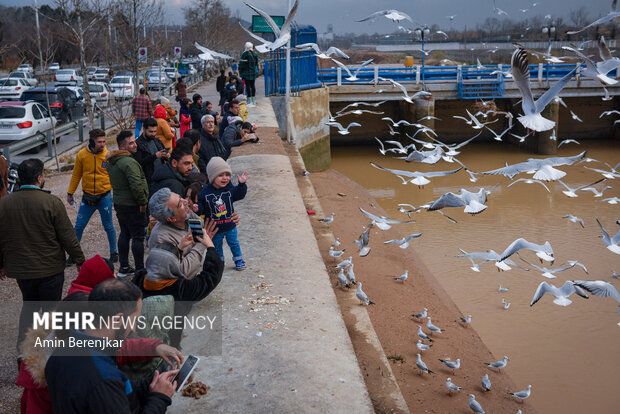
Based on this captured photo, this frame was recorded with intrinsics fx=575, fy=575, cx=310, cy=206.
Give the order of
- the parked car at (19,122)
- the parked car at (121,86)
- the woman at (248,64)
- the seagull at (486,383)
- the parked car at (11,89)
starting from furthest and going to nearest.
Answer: the parked car at (121,86), the parked car at (11,89), the parked car at (19,122), the woman at (248,64), the seagull at (486,383)

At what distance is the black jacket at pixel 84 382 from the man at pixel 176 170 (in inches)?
140

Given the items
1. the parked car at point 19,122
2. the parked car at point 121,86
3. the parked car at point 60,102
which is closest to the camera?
the parked car at point 19,122

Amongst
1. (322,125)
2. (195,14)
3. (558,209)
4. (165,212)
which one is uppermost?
(195,14)

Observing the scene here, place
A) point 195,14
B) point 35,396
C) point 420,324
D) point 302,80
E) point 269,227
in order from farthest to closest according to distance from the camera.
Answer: point 195,14, point 302,80, point 420,324, point 269,227, point 35,396

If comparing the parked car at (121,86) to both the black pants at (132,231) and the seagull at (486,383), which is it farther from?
the seagull at (486,383)

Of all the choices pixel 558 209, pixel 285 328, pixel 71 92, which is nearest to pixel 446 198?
pixel 285 328

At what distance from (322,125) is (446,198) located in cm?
1531

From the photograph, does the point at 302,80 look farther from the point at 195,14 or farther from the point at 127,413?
the point at 195,14

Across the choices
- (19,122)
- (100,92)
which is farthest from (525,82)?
(100,92)

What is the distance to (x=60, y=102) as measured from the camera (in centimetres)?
2144

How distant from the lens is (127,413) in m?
2.42

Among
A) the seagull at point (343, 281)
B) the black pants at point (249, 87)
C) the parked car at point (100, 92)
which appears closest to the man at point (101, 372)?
the seagull at point (343, 281)

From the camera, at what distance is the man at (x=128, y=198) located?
625cm

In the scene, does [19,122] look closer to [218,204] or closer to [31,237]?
[218,204]
